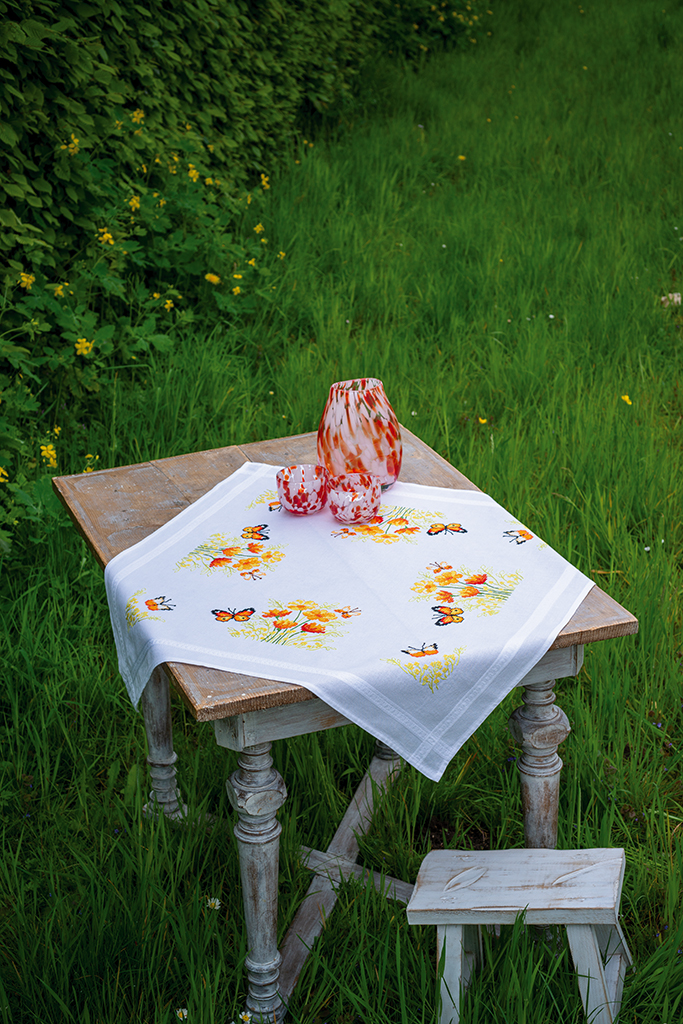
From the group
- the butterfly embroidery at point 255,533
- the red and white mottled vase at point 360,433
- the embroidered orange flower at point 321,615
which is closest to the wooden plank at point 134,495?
the butterfly embroidery at point 255,533

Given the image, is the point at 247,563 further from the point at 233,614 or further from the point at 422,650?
the point at 422,650

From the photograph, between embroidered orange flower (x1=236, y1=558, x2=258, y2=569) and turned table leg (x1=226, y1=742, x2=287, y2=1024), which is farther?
embroidered orange flower (x1=236, y1=558, x2=258, y2=569)

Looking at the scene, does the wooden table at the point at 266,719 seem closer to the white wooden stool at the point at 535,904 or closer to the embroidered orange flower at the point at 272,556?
the white wooden stool at the point at 535,904

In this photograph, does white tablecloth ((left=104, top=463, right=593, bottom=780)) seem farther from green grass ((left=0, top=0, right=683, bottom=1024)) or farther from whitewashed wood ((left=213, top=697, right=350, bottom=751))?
green grass ((left=0, top=0, right=683, bottom=1024))

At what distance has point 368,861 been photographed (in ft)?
6.19

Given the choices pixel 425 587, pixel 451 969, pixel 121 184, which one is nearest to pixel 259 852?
pixel 451 969

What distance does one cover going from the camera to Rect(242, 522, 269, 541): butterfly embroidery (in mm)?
1528

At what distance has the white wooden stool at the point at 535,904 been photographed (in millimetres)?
1322

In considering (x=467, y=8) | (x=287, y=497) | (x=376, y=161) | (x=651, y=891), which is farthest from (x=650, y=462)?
(x=467, y=8)

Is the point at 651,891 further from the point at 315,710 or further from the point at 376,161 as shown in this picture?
the point at 376,161

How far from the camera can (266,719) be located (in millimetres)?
1231

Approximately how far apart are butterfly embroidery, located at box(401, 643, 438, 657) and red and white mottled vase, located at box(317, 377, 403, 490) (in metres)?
0.44

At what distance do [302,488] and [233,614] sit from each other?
320 mm

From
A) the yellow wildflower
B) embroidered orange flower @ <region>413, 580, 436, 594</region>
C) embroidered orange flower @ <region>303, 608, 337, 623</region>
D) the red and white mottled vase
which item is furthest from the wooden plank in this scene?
the yellow wildflower
